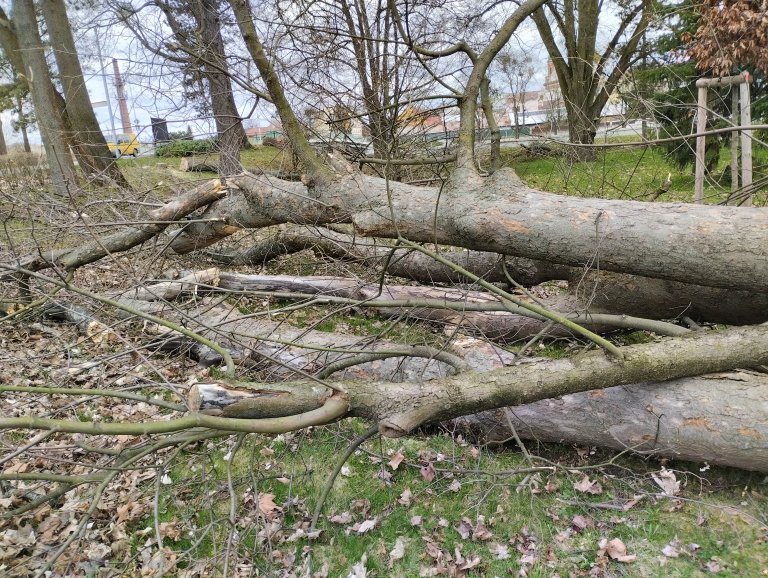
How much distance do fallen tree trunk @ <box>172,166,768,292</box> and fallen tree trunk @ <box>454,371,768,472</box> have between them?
0.62m

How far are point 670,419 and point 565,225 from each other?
121 centimetres

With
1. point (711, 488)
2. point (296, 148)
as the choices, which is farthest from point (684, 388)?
point (296, 148)

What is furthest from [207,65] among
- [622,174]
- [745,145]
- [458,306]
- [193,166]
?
[622,174]

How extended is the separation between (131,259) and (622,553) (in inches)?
192

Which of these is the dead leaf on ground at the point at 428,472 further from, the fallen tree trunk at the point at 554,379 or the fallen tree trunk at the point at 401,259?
the fallen tree trunk at the point at 401,259

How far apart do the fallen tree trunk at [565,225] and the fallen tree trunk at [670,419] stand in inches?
24.4

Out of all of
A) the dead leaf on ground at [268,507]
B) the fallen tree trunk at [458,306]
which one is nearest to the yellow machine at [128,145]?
the fallen tree trunk at [458,306]

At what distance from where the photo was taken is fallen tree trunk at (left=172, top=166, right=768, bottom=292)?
2.83 meters

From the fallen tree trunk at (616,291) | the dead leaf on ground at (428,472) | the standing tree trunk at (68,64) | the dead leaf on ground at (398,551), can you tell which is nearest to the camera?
the dead leaf on ground at (398,551)

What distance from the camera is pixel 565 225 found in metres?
3.15

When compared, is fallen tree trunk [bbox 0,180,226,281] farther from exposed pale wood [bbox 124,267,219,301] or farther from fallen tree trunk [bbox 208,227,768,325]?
fallen tree trunk [bbox 208,227,768,325]

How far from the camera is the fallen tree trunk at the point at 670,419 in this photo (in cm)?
251

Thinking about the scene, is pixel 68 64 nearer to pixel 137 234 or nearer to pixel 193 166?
pixel 193 166

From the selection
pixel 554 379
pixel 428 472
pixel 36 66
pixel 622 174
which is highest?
pixel 36 66
